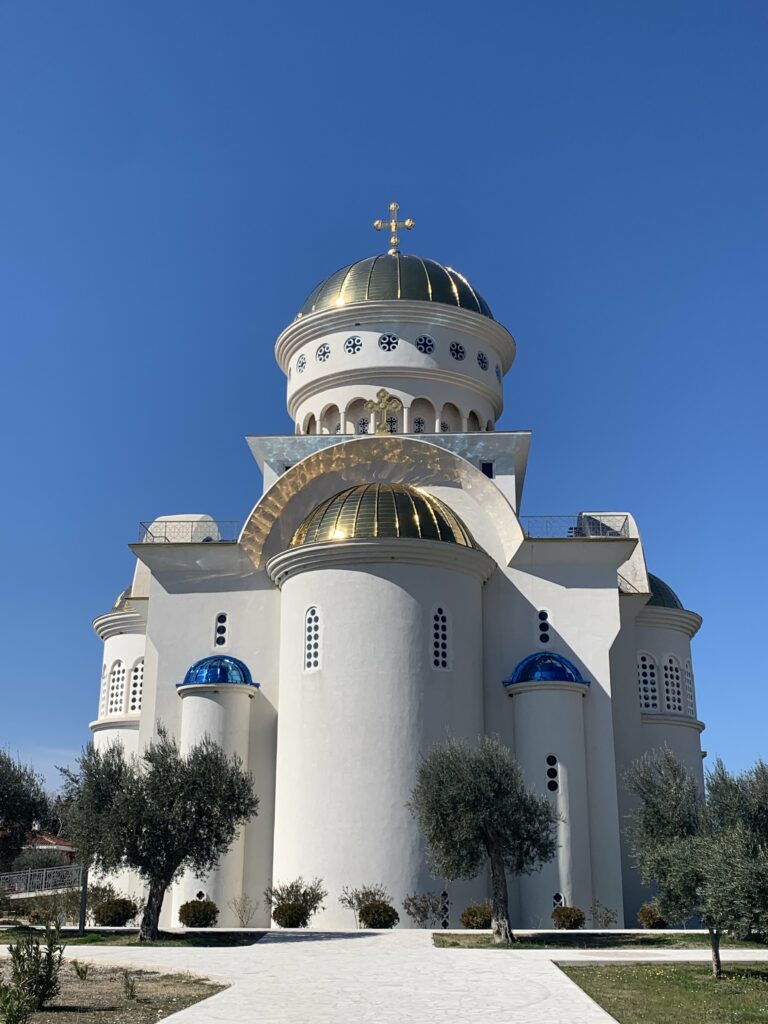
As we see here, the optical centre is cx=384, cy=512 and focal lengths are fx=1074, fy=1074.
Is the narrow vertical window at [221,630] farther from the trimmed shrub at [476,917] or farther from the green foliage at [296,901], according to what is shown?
the trimmed shrub at [476,917]

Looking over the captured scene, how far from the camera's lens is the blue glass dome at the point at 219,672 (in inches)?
1038

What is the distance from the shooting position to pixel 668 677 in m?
29.9

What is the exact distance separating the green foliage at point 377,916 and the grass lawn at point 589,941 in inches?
76.3

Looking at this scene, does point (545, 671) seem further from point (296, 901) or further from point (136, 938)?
point (136, 938)

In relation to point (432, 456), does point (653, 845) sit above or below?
below

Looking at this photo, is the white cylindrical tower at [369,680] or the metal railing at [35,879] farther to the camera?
the metal railing at [35,879]

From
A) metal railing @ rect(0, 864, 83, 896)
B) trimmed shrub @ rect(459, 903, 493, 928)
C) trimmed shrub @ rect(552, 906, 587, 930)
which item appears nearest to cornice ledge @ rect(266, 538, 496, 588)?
trimmed shrub @ rect(459, 903, 493, 928)

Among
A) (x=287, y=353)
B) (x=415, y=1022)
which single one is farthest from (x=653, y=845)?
(x=287, y=353)

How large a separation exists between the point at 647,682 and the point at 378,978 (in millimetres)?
17402

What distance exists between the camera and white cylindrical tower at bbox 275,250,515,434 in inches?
1237

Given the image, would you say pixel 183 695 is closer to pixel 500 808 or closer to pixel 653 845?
pixel 500 808

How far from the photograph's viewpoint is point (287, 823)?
24.5 meters

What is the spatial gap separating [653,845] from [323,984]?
7459 millimetres

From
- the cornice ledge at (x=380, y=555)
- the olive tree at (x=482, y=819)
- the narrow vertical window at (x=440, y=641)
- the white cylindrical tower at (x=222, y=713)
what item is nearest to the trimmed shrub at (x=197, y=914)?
the white cylindrical tower at (x=222, y=713)
